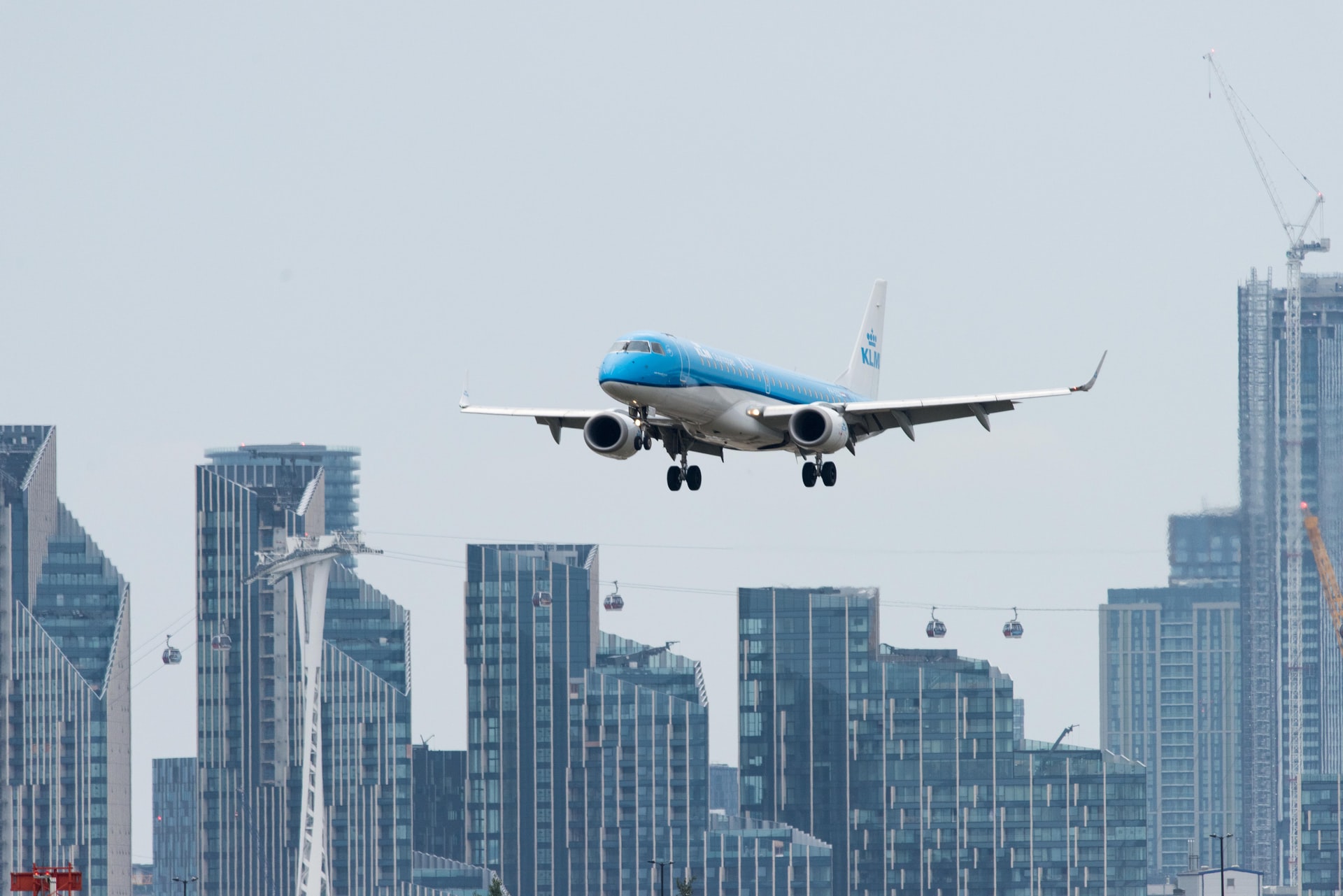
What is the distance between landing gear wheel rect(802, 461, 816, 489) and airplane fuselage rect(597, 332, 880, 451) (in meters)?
1.69

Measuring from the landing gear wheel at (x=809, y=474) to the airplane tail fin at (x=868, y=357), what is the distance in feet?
102

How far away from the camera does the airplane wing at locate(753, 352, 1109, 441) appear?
116m

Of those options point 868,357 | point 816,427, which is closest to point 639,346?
point 816,427

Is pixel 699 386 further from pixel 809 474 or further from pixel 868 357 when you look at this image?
pixel 868 357

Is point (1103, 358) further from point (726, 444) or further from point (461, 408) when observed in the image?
point (461, 408)

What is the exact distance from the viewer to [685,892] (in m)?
193

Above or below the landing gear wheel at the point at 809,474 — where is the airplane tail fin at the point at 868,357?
above

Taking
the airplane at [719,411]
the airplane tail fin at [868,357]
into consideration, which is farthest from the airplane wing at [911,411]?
the airplane tail fin at [868,357]

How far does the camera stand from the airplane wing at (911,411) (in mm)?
116000

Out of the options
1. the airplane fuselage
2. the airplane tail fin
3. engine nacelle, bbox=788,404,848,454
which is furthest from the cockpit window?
the airplane tail fin

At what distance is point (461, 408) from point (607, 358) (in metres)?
14.5

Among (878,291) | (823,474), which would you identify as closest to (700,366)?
(823,474)

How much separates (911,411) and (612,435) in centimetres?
1632

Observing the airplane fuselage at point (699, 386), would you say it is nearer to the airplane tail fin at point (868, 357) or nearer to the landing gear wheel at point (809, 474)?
the landing gear wheel at point (809, 474)
